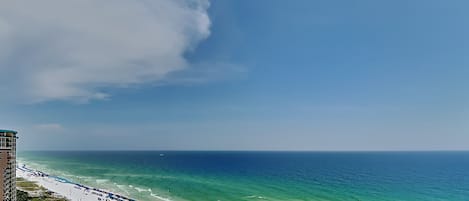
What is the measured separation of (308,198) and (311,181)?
2254 centimetres

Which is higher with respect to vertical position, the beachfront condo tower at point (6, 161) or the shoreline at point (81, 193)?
the beachfront condo tower at point (6, 161)

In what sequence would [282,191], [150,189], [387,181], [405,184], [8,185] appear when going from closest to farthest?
[8,185]
[282,191]
[150,189]
[405,184]
[387,181]

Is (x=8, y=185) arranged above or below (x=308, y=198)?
above

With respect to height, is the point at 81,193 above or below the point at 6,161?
below

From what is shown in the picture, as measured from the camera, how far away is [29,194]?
52375 mm

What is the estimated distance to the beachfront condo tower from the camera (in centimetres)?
3186

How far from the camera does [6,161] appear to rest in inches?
1282

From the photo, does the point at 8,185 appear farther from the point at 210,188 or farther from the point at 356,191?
the point at 356,191

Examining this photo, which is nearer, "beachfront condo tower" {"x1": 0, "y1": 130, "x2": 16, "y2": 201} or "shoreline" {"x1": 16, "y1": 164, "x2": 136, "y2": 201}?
"beachfront condo tower" {"x1": 0, "y1": 130, "x2": 16, "y2": 201}

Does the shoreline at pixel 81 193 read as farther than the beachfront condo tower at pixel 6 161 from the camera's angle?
Yes

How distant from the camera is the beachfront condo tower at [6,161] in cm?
3186

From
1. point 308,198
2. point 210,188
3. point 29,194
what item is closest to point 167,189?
point 210,188

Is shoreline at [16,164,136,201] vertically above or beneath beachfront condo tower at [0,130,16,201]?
beneath

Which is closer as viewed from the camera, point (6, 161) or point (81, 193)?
point (6, 161)
